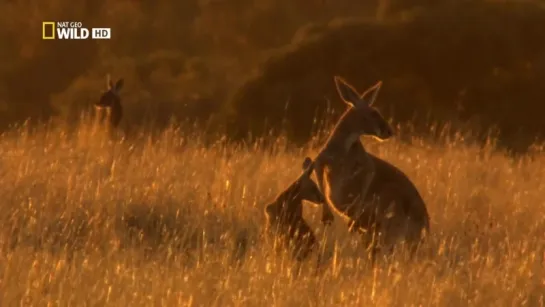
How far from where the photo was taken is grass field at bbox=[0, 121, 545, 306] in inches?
214

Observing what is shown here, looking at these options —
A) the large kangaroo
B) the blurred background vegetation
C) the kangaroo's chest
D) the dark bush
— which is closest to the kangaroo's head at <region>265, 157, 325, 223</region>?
the large kangaroo

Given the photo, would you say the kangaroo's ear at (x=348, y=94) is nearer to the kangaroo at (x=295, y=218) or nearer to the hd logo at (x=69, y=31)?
the kangaroo at (x=295, y=218)

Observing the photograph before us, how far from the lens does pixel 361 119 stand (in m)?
7.88

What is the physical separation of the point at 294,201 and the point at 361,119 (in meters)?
1.38

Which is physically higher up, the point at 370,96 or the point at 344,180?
the point at 370,96

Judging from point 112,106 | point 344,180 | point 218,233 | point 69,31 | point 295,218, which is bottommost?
point 218,233

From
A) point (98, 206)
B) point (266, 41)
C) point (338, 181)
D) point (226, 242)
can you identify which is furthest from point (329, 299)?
point (266, 41)

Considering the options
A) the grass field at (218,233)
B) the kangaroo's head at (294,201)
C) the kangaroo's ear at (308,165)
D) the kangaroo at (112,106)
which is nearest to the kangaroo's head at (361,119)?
the grass field at (218,233)

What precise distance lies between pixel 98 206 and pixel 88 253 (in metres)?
1.22

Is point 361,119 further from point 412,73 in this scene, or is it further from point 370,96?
point 412,73

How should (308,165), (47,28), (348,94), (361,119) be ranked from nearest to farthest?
(308,165) < (361,119) < (348,94) < (47,28)

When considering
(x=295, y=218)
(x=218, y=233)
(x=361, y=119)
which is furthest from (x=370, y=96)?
(x=295, y=218)

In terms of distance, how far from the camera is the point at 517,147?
13797 millimetres

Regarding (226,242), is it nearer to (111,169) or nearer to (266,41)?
(111,169)
